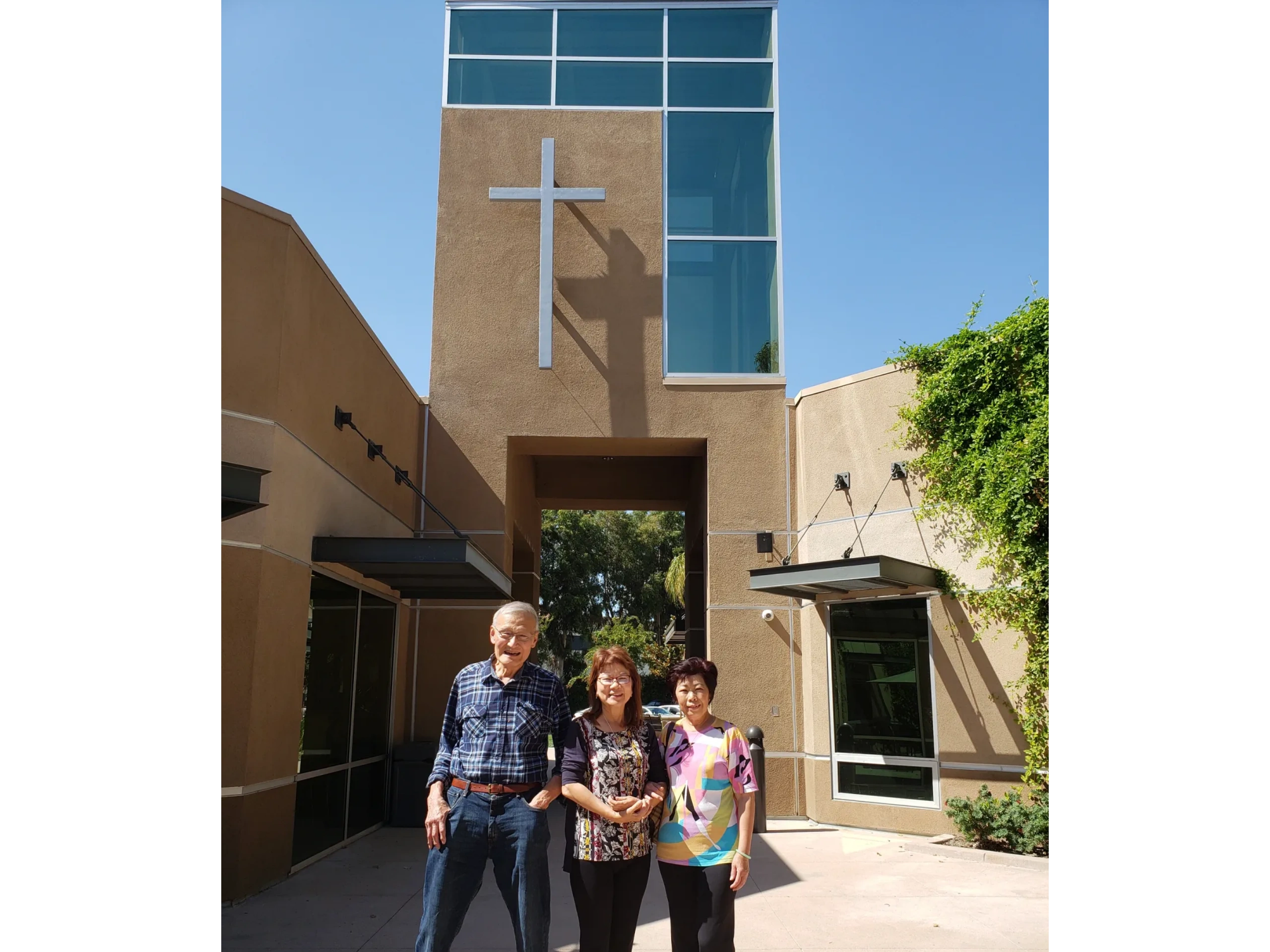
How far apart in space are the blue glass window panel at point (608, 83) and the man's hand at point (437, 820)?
36.9 ft

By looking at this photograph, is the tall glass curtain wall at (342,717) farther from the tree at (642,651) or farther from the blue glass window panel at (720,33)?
the tree at (642,651)

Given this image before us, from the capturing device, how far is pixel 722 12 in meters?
13.8

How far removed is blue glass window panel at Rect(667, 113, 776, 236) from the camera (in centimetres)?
1338

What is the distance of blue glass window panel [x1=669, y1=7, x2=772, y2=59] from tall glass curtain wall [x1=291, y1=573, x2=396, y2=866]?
8.42 m

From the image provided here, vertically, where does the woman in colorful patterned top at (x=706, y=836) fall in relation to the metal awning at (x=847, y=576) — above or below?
below

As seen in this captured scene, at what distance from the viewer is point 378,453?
10469 mm

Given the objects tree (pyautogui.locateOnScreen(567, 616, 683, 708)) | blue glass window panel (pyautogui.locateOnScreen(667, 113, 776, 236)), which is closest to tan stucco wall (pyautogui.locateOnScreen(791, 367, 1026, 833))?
blue glass window panel (pyautogui.locateOnScreen(667, 113, 776, 236))

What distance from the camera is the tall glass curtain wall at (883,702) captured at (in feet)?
35.0

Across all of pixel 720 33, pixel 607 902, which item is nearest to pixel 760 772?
pixel 607 902

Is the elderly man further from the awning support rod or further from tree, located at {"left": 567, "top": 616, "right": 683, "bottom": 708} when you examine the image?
tree, located at {"left": 567, "top": 616, "right": 683, "bottom": 708}

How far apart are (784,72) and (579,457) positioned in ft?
20.2

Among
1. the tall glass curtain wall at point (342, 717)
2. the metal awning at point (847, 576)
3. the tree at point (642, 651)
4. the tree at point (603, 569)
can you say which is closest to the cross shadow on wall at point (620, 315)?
the metal awning at point (847, 576)
